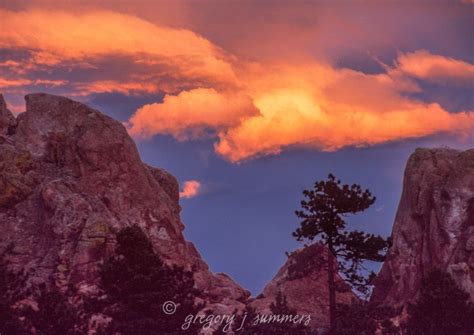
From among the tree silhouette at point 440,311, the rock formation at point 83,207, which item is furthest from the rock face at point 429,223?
the tree silhouette at point 440,311

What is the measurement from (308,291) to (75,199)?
2630 cm

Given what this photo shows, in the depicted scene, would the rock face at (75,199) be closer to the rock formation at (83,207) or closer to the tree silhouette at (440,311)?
the rock formation at (83,207)

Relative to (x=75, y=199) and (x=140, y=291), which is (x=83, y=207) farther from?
(x=140, y=291)

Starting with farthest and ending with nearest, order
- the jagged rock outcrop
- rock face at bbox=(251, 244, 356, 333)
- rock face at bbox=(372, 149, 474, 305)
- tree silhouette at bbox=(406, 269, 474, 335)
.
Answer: the jagged rock outcrop
rock face at bbox=(372, 149, 474, 305)
rock face at bbox=(251, 244, 356, 333)
tree silhouette at bbox=(406, 269, 474, 335)

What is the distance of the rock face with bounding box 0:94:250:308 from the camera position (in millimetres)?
54344

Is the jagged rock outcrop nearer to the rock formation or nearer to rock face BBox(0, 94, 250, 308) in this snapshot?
rock face BBox(0, 94, 250, 308)

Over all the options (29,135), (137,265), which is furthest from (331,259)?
(29,135)

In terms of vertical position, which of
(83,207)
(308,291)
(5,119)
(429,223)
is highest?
(5,119)

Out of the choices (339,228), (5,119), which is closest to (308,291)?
(339,228)

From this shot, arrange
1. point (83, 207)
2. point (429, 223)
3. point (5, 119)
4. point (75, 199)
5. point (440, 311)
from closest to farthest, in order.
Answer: point (440, 311), point (429, 223), point (83, 207), point (75, 199), point (5, 119)

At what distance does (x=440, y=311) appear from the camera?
37.3 meters

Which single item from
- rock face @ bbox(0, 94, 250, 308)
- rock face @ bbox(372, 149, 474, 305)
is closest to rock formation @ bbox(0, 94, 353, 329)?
rock face @ bbox(0, 94, 250, 308)

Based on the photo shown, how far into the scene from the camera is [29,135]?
66500mm

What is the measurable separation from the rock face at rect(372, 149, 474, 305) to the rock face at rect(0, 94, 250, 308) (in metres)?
16.7
